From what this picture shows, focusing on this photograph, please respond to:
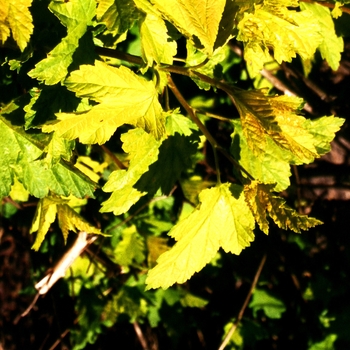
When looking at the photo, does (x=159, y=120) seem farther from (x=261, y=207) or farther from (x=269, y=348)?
(x=269, y=348)

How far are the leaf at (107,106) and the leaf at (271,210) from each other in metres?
0.24

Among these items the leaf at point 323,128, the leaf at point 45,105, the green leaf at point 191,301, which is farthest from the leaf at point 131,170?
the green leaf at point 191,301

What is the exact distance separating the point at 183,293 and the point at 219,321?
1.02ft

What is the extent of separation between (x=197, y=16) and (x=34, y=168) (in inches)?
22.8

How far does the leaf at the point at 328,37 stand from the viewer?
1422 millimetres

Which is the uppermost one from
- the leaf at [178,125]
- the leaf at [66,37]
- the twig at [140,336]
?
the leaf at [66,37]

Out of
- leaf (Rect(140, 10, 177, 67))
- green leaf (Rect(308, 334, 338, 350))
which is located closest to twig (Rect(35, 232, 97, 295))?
leaf (Rect(140, 10, 177, 67))

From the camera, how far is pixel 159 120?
0.95 meters

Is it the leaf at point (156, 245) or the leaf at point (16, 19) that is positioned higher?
the leaf at point (16, 19)

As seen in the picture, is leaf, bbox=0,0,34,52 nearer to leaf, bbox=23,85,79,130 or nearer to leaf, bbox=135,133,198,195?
leaf, bbox=23,85,79,130

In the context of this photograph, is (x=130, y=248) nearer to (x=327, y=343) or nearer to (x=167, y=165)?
(x=167, y=165)

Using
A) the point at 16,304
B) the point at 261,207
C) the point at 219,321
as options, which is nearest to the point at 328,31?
the point at 261,207

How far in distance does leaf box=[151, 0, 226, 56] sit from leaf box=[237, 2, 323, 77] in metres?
0.08

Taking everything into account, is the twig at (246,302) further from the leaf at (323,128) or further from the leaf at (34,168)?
the leaf at (34,168)
